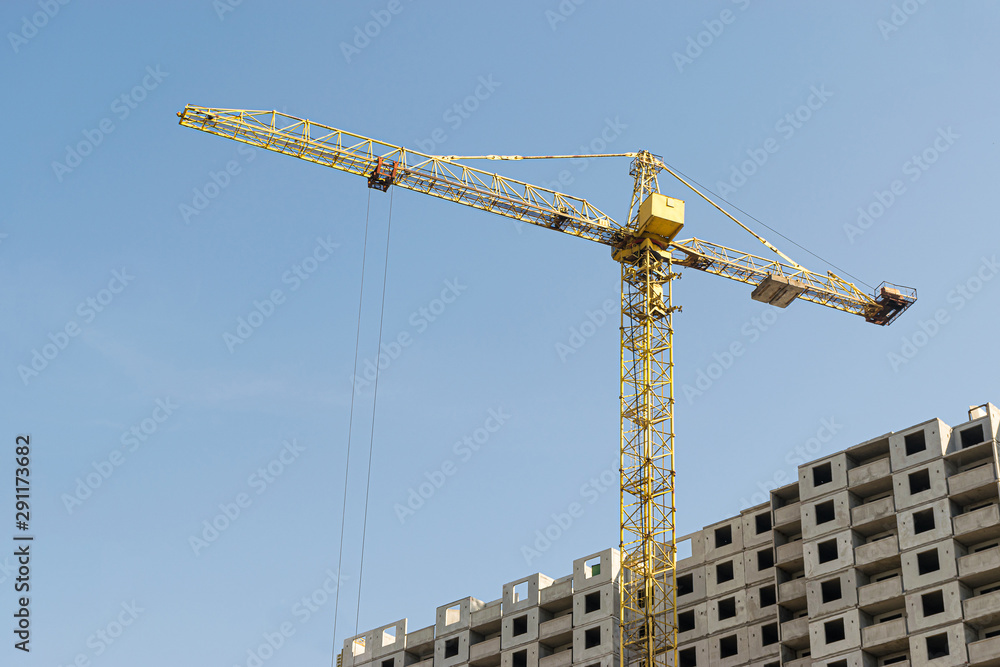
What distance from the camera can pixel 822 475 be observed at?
86.3 metres

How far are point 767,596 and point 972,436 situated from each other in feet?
47.4

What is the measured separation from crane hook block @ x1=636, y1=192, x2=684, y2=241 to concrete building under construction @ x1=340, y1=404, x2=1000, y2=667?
53.6 ft

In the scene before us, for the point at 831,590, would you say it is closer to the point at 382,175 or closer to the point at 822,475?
the point at 822,475

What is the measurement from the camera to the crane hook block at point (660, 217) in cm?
9231

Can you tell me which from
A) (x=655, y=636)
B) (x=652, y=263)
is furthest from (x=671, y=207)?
(x=655, y=636)

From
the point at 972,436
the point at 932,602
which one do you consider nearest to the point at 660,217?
the point at 972,436

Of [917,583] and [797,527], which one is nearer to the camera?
[917,583]

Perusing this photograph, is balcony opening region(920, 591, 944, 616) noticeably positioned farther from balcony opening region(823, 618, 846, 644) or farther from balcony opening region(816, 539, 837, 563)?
balcony opening region(816, 539, 837, 563)

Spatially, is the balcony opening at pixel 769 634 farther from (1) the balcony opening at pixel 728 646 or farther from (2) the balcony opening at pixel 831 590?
(2) the balcony opening at pixel 831 590

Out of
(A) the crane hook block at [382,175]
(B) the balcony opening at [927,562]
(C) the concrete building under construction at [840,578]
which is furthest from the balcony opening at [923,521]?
(A) the crane hook block at [382,175]

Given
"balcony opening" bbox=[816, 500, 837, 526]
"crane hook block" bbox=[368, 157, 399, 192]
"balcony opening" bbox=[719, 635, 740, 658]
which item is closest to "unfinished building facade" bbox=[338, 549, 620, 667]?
"balcony opening" bbox=[719, 635, 740, 658]

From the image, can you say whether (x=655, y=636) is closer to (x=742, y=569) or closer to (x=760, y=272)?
(x=742, y=569)

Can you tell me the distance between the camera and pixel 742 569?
289 feet

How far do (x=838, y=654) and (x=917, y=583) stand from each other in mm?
5506
